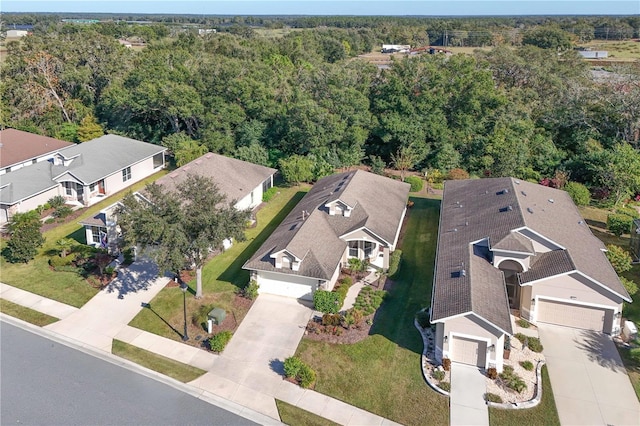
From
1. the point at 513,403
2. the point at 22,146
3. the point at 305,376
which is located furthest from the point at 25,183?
the point at 513,403

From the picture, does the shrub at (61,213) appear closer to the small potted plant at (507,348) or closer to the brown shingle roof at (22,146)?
the brown shingle roof at (22,146)

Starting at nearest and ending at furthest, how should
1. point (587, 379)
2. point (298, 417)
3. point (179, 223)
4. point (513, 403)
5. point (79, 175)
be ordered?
point (298, 417) → point (513, 403) → point (587, 379) → point (179, 223) → point (79, 175)

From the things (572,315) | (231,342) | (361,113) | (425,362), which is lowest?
(231,342)

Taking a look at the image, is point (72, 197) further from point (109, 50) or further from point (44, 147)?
point (109, 50)

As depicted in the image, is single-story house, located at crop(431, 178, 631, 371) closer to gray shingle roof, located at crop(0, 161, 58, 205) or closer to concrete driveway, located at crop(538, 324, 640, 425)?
concrete driveway, located at crop(538, 324, 640, 425)

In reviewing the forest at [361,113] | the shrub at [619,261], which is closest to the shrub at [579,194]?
the forest at [361,113]

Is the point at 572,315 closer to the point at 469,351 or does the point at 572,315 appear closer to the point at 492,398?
the point at 469,351
